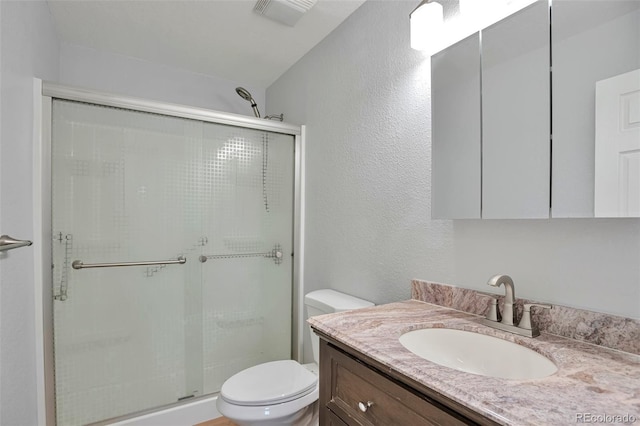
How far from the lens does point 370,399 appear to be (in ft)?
2.71

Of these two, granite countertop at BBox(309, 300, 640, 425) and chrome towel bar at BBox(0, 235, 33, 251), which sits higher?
chrome towel bar at BBox(0, 235, 33, 251)

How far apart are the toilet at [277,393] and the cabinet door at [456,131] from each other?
67cm

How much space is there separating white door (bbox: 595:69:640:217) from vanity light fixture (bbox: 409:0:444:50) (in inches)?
23.6

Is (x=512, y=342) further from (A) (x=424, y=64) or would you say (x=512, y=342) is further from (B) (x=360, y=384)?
(A) (x=424, y=64)

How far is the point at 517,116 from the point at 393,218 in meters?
0.64

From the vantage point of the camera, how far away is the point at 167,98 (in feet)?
8.18

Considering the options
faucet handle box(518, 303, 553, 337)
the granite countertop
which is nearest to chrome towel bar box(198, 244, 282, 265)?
the granite countertop

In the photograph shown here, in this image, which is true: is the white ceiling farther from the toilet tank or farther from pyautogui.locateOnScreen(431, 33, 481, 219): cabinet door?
the toilet tank

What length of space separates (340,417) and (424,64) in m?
1.32

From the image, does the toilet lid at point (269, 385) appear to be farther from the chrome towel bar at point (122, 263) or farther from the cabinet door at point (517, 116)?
the cabinet door at point (517, 116)

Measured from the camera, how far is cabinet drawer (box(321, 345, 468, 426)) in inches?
26.9

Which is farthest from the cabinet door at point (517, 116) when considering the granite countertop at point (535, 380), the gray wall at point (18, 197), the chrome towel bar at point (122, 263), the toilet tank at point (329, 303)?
the chrome towel bar at point (122, 263)

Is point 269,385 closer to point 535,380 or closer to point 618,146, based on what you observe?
point 535,380

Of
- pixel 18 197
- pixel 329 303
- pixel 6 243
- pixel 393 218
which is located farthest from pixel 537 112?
pixel 18 197
